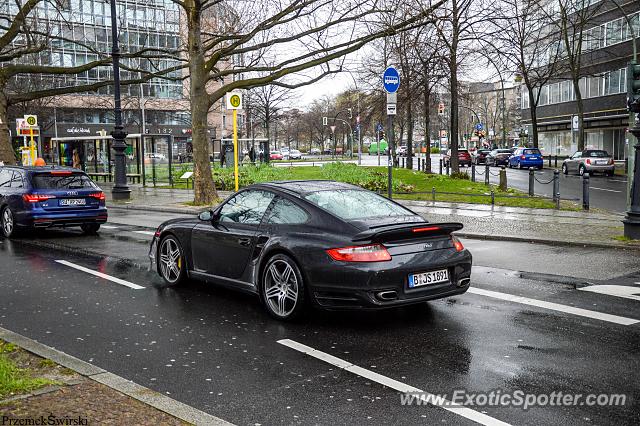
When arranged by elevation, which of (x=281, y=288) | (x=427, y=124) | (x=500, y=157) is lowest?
(x=281, y=288)

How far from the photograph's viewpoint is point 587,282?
339 inches

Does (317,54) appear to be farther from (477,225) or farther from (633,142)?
(633,142)

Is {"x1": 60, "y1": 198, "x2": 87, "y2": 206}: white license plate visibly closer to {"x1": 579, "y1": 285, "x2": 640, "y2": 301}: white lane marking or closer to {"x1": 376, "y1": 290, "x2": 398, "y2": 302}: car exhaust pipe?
{"x1": 376, "y1": 290, "x2": 398, "y2": 302}: car exhaust pipe

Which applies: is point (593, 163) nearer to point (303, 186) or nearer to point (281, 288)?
point (303, 186)

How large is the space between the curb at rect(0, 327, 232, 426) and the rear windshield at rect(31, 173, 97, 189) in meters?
8.90

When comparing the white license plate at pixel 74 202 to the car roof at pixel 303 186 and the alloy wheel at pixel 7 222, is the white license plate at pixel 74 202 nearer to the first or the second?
the alloy wheel at pixel 7 222

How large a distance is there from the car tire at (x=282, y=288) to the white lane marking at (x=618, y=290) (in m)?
3.90

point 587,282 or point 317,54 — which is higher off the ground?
point 317,54

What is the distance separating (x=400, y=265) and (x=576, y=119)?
146 ft

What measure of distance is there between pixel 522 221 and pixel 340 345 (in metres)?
10.7

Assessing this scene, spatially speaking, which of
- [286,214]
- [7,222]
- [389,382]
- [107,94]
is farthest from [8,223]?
[107,94]

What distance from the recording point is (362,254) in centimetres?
611

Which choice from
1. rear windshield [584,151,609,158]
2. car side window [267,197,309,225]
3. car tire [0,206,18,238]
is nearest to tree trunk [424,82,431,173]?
rear windshield [584,151,609,158]

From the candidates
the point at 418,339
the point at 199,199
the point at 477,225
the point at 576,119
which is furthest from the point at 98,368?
the point at 576,119
